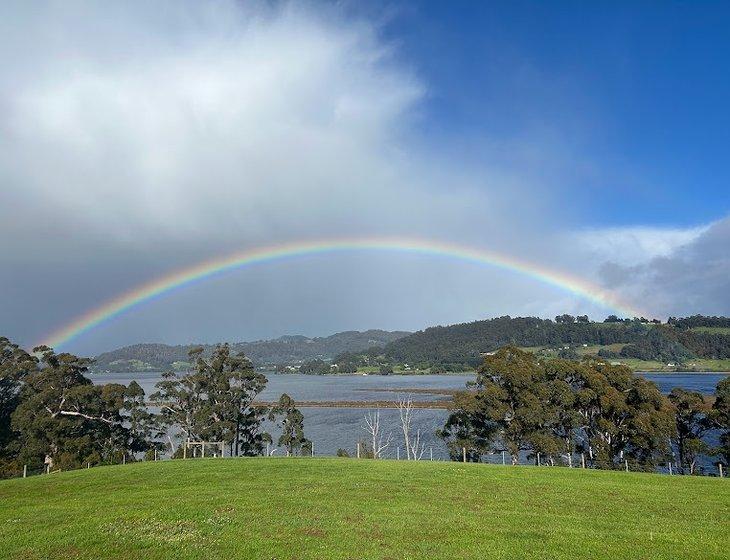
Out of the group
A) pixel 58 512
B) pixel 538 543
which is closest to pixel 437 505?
pixel 538 543

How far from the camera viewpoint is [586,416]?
44750 millimetres

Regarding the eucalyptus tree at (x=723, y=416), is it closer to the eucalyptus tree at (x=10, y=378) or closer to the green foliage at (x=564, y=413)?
the green foliage at (x=564, y=413)

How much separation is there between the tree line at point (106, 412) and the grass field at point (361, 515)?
2142 centimetres

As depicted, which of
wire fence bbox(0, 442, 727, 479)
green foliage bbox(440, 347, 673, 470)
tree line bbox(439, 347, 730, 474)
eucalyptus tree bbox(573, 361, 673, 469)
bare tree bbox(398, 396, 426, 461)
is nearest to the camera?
wire fence bbox(0, 442, 727, 479)

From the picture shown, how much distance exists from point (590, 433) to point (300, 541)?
38.1 metres

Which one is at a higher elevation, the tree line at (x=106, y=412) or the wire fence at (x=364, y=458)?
the tree line at (x=106, y=412)

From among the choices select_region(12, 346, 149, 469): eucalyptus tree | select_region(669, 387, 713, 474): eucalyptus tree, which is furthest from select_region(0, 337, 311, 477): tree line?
select_region(669, 387, 713, 474): eucalyptus tree

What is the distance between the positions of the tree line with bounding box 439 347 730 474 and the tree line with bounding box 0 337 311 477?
18.7 meters

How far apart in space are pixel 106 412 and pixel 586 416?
4235cm

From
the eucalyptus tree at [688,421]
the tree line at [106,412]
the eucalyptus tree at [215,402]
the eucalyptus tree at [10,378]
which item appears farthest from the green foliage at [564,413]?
the eucalyptus tree at [10,378]

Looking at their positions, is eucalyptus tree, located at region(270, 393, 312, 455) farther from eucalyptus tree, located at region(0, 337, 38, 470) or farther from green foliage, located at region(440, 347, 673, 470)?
eucalyptus tree, located at region(0, 337, 38, 470)

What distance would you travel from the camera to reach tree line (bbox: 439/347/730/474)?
41.5m

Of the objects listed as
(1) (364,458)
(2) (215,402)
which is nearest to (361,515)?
(1) (364,458)

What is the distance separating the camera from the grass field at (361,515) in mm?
12219
